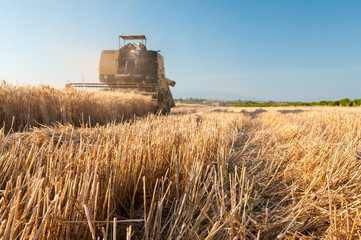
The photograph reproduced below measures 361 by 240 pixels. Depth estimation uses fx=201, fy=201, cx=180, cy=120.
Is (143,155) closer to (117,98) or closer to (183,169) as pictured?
(183,169)

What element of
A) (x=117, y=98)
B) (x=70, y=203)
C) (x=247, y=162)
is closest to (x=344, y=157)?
(x=247, y=162)

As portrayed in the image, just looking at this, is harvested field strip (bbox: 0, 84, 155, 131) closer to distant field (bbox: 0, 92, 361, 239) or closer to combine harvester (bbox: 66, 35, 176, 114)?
distant field (bbox: 0, 92, 361, 239)

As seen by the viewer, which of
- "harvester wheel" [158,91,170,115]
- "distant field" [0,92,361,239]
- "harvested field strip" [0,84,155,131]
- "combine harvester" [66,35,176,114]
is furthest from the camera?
"combine harvester" [66,35,176,114]

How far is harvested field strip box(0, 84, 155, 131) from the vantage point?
350cm

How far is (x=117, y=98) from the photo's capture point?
5984mm

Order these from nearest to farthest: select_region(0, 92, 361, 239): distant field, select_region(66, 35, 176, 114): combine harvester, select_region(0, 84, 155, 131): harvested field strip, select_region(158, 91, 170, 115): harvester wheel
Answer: select_region(0, 92, 361, 239): distant field → select_region(0, 84, 155, 131): harvested field strip → select_region(158, 91, 170, 115): harvester wheel → select_region(66, 35, 176, 114): combine harvester

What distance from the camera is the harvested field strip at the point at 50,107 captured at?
3.50 m

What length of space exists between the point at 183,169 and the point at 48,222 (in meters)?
0.77

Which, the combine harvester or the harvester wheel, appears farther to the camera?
the combine harvester

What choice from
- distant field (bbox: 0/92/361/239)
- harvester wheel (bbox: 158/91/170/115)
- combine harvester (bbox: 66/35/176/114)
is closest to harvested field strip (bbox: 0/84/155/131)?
distant field (bbox: 0/92/361/239)

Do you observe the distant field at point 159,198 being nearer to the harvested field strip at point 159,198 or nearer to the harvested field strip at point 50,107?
the harvested field strip at point 159,198

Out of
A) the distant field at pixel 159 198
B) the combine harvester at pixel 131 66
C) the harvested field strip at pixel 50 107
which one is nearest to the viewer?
the distant field at pixel 159 198

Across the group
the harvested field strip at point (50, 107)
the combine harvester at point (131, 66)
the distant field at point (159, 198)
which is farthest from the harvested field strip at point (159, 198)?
the combine harvester at point (131, 66)

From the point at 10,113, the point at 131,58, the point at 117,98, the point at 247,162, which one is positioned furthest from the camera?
the point at 131,58
